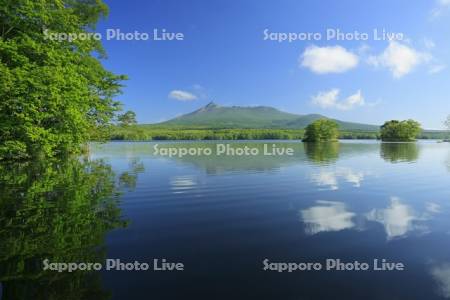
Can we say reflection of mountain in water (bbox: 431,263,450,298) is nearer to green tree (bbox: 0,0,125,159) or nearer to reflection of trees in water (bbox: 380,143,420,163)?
green tree (bbox: 0,0,125,159)

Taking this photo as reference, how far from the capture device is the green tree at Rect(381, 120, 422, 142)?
5984 inches

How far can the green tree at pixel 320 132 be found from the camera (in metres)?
145

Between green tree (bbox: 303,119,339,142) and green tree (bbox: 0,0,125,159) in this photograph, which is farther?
green tree (bbox: 303,119,339,142)

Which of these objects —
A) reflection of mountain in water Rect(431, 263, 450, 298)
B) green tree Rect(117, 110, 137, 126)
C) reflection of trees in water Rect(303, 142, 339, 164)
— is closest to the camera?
reflection of mountain in water Rect(431, 263, 450, 298)

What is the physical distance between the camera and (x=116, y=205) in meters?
14.3

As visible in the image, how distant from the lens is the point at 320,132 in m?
145

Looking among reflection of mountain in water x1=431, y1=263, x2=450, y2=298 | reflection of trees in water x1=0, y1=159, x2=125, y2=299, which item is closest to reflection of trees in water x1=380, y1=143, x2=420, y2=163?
reflection of mountain in water x1=431, y1=263, x2=450, y2=298

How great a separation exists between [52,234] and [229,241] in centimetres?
562

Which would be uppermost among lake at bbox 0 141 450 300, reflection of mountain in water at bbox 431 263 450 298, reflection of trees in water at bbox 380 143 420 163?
reflection of trees in water at bbox 380 143 420 163

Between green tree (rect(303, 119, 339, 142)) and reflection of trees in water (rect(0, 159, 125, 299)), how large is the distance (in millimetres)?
135114

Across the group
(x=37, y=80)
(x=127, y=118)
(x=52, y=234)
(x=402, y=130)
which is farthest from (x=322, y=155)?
(x=402, y=130)

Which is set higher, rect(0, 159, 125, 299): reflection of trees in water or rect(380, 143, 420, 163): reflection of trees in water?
rect(380, 143, 420, 163): reflection of trees in water

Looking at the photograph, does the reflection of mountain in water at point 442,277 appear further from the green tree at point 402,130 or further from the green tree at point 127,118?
the green tree at point 402,130

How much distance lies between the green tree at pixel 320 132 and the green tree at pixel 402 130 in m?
32.8
